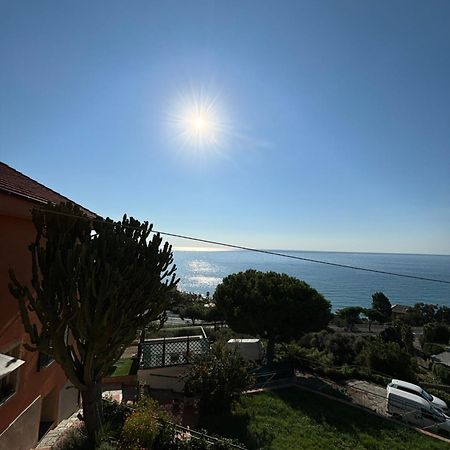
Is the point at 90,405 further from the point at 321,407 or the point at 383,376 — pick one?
the point at 383,376

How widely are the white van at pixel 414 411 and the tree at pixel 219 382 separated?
7335 millimetres

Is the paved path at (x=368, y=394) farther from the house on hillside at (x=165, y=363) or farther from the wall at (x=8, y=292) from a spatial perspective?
the wall at (x=8, y=292)

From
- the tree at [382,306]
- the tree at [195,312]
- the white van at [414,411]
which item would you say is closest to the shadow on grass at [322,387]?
the white van at [414,411]

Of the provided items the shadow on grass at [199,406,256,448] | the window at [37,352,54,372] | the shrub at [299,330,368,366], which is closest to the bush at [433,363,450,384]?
the shrub at [299,330,368,366]

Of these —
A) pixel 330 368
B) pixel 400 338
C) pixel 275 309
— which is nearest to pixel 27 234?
pixel 275 309

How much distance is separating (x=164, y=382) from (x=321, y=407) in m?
7.09

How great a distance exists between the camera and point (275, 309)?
1873cm

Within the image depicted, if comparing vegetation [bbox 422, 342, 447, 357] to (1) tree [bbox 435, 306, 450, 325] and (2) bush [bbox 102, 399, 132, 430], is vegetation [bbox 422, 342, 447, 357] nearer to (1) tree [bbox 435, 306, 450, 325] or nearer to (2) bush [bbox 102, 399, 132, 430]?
(1) tree [bbox 435, 306, 450, 325]

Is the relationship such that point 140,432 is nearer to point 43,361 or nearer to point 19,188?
point 43,361

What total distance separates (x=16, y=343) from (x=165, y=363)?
10.1 metres

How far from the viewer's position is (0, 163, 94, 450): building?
17.5ft

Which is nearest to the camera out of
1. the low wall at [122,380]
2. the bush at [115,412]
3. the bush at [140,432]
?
the bush at [140,432]

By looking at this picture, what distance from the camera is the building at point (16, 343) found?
5340 millimetres

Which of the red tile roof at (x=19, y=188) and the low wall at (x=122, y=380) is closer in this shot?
the red tile roof at (x=19, y=188)
